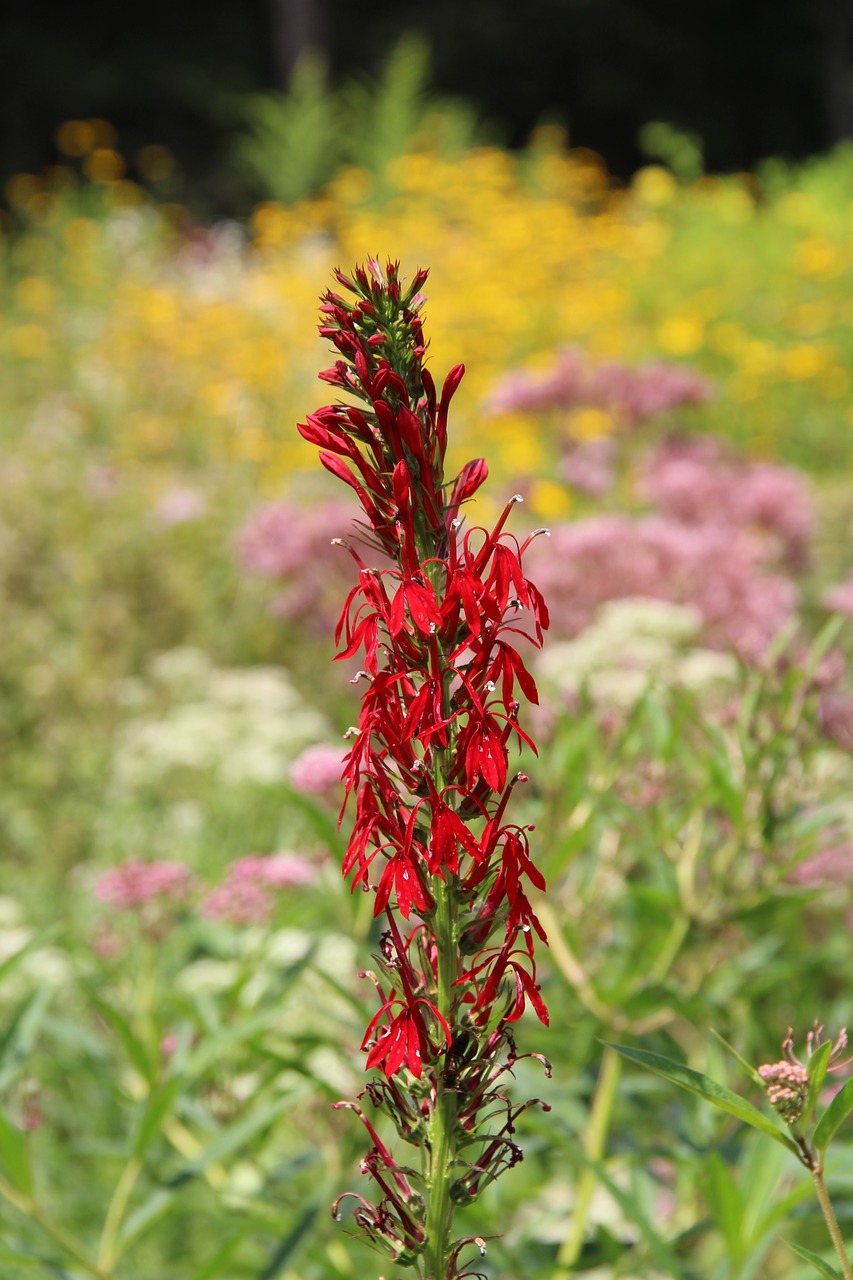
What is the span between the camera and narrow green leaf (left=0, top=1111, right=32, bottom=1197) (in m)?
1.46

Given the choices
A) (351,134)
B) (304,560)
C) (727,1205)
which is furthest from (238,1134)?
(351,134)

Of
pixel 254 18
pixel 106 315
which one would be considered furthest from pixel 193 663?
pixel 254 18

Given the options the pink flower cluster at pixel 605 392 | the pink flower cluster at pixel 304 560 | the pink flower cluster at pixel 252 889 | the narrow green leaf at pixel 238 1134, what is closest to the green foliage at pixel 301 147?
Answer: the pink flower cluster at pixel 605 392

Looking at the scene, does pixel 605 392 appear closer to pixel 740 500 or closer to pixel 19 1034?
pixel 740 500

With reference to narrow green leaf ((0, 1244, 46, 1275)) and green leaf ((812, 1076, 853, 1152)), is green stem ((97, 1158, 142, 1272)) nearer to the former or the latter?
narrow green leaf ((0, 1244, 46, 1275))

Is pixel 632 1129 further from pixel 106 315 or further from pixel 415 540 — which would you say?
pixel 106 315

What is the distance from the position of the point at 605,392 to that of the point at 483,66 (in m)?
20.1

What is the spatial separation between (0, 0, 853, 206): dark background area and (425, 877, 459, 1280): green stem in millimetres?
19442

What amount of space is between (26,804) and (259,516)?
124cm

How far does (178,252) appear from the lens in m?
11.1

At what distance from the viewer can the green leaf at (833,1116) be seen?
874mm

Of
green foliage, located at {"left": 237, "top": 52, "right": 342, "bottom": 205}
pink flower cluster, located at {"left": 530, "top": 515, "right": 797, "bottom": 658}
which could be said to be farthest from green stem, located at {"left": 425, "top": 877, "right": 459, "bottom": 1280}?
green foliage, located at {"left": 237, "top": 52, "right": 342, "bottom": 205}

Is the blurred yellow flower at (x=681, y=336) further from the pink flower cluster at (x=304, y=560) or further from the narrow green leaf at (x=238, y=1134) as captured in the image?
the narrow green leaf at (x=238, y=1134)

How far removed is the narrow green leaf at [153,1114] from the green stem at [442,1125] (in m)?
0.72
